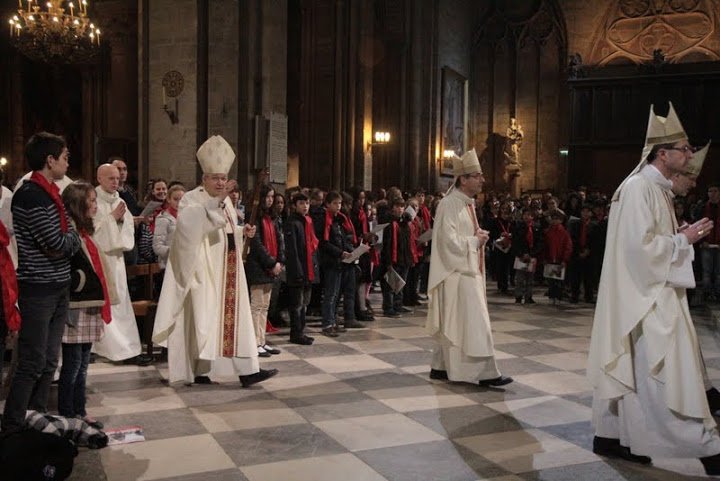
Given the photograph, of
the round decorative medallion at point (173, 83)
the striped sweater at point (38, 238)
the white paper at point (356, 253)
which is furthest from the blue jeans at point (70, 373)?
the round decorative medallion at point (173, 83)

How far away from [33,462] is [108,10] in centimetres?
1836

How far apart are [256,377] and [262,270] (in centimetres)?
158

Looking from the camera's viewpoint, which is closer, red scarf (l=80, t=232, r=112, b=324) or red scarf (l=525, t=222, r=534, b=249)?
red scarf (l=80, t=232, r=112, b=324)

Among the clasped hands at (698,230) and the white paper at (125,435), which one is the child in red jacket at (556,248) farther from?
the white paper at (125,435)

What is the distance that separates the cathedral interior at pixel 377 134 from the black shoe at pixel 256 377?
0.69ft

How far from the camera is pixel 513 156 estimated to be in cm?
2820

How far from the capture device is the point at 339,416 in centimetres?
579

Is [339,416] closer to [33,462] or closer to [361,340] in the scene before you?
[33,462]

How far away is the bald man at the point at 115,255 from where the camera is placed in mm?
6726

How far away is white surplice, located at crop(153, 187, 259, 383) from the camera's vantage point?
664cm

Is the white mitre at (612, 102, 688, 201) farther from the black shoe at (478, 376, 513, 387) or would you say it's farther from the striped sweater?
the striped sweater

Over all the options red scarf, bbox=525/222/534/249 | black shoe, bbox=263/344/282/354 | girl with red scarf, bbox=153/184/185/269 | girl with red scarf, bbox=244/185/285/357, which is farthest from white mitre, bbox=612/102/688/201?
red scarf, bbox=525/222/534/249

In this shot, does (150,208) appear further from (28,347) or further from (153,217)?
(28,347)

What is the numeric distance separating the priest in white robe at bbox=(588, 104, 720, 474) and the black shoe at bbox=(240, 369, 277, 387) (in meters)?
3.01
